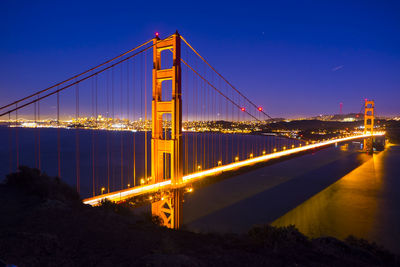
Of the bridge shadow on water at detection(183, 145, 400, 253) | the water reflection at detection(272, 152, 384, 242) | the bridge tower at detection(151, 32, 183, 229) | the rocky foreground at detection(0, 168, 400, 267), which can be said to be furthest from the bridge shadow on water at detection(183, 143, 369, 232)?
the rocky foreground at detection(0, 168, 400, 267)

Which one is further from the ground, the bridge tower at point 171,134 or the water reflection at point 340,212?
the bridge tower at point 171,134

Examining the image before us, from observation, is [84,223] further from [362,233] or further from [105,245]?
[362,233]

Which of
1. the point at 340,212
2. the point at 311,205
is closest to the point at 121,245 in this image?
the point at 340,212

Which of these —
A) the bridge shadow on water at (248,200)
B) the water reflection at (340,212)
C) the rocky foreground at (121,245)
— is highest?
the rocky foreground at (121,245)

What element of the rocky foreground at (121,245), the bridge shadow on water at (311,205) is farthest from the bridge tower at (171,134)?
the rocky foreground at (121,245)

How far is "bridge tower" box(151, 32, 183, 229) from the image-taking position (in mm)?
10633

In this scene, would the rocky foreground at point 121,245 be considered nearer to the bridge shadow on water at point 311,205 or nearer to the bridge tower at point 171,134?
the bridge tower at point 171,134

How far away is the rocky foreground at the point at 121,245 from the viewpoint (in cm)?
357

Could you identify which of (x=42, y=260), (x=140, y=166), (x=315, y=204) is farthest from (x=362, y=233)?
(x=140, y=166)

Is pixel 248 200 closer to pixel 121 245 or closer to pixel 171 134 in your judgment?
pixel 171 134

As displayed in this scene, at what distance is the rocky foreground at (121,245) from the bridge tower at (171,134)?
444 cm

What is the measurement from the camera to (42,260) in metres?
3.38

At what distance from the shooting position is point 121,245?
4254 mm

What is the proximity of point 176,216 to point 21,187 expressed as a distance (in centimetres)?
562
